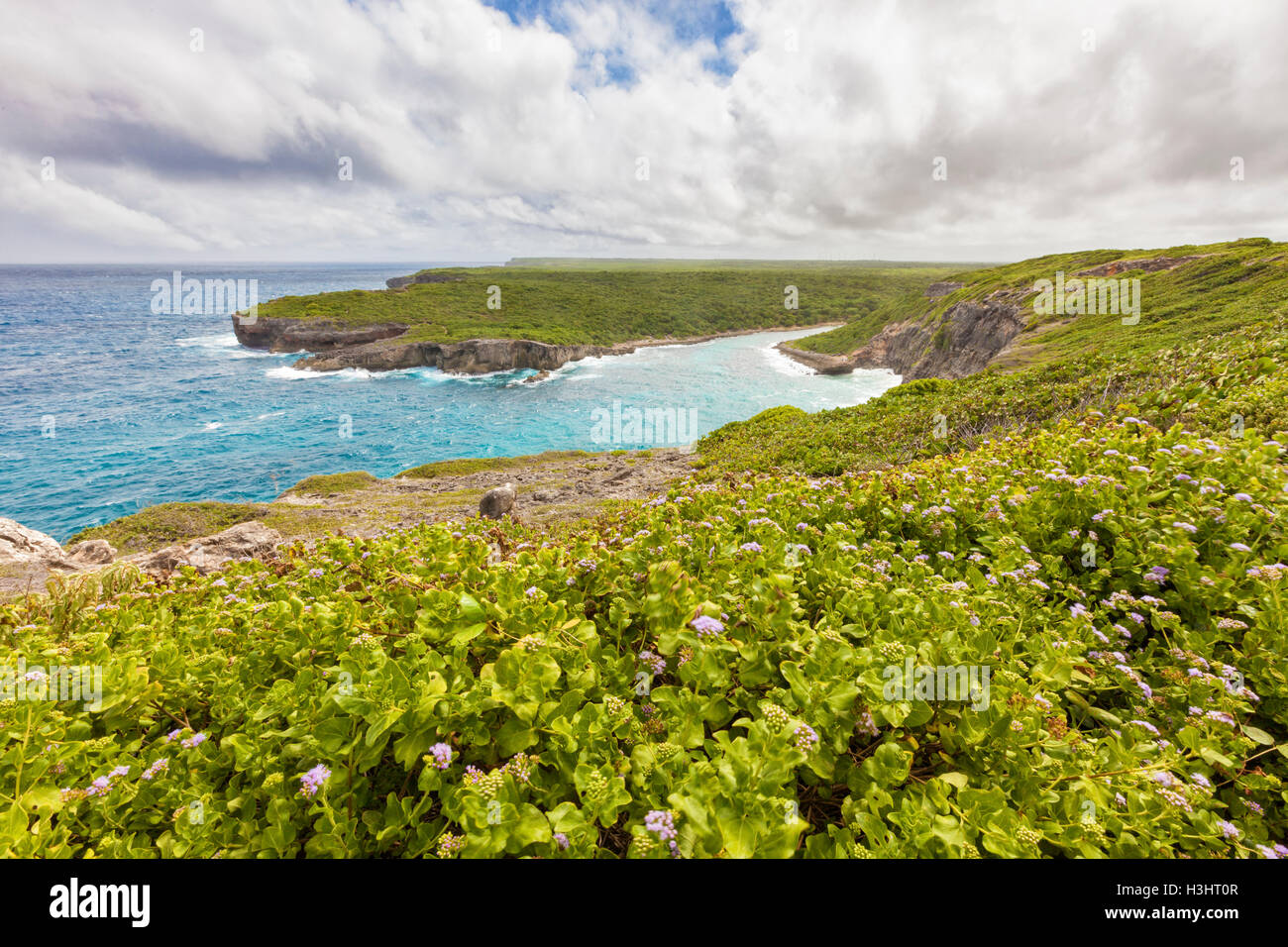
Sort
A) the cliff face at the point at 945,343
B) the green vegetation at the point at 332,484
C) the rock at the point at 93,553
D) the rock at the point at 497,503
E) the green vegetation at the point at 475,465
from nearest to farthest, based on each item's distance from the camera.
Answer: the rock at the point at 93,553, the rock at the point at 497,503, the green vegetation at the point at 332,484, the green vegetation at the point at 475,465, the cliff face at the point at 945,343

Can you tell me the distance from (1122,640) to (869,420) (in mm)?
20307

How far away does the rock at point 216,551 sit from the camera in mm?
13562

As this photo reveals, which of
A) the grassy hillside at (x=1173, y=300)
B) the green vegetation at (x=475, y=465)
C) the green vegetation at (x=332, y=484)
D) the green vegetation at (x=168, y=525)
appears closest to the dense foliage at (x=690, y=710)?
the grassy hillside at (x=1173, y=300)

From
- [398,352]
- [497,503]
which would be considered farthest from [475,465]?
[398,352]

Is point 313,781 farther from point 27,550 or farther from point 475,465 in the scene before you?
point 475,465

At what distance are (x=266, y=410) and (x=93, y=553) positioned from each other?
184ft

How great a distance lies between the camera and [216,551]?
52.3 ft

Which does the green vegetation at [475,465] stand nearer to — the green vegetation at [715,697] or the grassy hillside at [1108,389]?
the grassy hillside at [1108,389]

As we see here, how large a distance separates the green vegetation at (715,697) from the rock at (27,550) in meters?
15.6

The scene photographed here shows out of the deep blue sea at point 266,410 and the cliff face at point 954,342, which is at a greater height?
the cliff face at point 954,342

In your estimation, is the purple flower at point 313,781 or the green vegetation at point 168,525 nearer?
the purple flower at point 313,781
